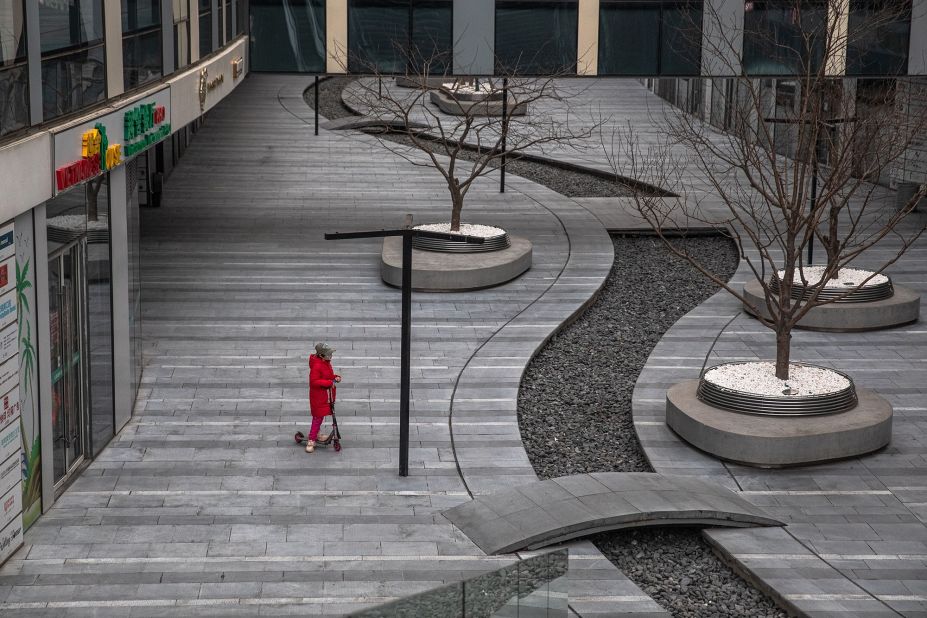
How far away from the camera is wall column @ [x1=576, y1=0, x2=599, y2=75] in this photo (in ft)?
90.5

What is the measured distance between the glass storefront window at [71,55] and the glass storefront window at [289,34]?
11.9 metres

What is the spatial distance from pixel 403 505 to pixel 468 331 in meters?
7.87

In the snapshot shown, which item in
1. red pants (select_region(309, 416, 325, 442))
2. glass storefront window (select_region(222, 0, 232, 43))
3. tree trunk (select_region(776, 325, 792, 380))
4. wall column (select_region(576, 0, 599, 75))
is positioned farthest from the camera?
wall column (select_region(576, 0, 599, 75))

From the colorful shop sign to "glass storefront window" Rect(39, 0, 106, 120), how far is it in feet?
0.98

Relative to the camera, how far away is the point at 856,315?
75.8 ft

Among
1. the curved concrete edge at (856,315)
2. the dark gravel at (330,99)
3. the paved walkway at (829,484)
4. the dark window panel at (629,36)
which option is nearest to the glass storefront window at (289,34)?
the dark window panel at (629,36)

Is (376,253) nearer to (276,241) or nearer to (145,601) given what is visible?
(276,241)

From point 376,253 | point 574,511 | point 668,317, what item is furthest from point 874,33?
point 574,511

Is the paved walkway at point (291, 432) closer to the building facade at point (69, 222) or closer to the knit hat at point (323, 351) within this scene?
the building facade at point (69, 222)

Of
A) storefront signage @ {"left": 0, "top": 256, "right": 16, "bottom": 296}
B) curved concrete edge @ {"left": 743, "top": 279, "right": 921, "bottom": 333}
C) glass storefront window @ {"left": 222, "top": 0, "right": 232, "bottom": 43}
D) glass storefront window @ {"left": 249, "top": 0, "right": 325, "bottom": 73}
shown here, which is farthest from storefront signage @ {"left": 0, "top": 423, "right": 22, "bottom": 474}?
glass storefront window @ {"left": 249, "top": 0, "right": 325, "bottom": 73}

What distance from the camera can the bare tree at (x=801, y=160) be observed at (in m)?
18.2

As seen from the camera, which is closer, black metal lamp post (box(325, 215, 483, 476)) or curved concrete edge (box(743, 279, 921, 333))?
black metal lamp post (box(325, 215, 483, 476))

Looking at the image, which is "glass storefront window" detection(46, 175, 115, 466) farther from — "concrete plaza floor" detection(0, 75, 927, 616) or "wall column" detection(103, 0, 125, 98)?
"wall column" detection(103, 0, 125, 98)

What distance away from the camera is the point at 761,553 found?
14.1 metres
